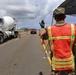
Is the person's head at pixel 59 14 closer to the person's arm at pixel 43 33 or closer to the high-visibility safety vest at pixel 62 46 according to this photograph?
the high-visibility safety vest at pixel 62 46

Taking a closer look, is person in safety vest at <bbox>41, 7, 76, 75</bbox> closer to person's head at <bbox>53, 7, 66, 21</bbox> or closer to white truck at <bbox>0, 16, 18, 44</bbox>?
person's head at <bbox>53, 7, 66, 21</bbox>

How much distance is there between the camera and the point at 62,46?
4.58 metres

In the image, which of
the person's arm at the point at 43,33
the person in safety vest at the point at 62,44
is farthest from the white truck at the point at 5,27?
the person in safety vest at the point at 62,44

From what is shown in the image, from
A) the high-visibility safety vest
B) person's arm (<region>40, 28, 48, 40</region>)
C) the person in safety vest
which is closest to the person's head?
the person in safety vest

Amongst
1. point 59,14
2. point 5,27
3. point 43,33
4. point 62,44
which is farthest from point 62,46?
point 5,27

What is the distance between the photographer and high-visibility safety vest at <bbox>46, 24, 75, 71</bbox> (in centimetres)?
459

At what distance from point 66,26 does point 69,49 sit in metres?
0.38

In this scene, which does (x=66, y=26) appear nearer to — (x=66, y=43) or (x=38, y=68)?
(x=66, y=43)

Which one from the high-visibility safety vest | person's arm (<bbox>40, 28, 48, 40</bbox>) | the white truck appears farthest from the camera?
the white truck

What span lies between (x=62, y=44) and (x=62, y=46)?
0.11 ft

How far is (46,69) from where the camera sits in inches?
447

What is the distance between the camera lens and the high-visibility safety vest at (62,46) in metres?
4.59

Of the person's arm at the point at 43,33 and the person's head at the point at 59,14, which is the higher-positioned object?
the person's head at the point at 59,14

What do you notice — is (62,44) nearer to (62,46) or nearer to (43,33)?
(62,46)
